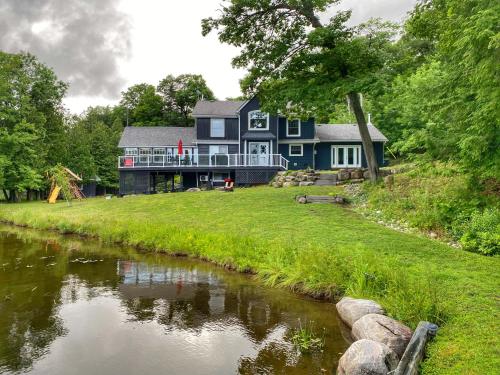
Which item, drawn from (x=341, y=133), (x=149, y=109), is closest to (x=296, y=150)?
(x=341, y=133)

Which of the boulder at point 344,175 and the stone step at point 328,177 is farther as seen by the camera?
the stone step at point 328,177

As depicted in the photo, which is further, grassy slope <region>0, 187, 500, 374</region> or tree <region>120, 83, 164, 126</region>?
tree <region>120, 83, 164, 126</region>

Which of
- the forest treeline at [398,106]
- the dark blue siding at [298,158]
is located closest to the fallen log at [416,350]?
the forest treeline at [398,106]

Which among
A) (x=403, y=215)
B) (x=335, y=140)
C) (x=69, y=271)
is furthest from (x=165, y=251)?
(x=335, y=140)

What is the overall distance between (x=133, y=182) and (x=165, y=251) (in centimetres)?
1855

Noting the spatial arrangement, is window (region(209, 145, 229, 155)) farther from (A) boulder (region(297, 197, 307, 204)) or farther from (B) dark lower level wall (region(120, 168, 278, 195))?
(A) boulder (region(297, 197, 307, 204))

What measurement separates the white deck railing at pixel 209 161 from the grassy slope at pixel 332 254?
8999 millimetres

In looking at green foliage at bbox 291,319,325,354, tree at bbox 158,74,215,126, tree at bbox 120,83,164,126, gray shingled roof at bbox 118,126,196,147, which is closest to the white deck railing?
gray shingled roof at bbox 118,126,196,147

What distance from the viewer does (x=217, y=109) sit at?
34469 mm

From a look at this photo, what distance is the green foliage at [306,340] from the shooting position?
6.44 meters

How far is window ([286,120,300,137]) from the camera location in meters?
34.2

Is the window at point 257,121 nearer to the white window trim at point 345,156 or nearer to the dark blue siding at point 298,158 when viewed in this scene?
the dark blue siding at point 298,158

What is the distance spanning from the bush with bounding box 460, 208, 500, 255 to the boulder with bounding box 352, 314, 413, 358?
17.5ft

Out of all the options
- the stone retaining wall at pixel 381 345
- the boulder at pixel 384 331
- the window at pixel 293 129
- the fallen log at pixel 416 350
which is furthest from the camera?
the window at pixel 293 129
